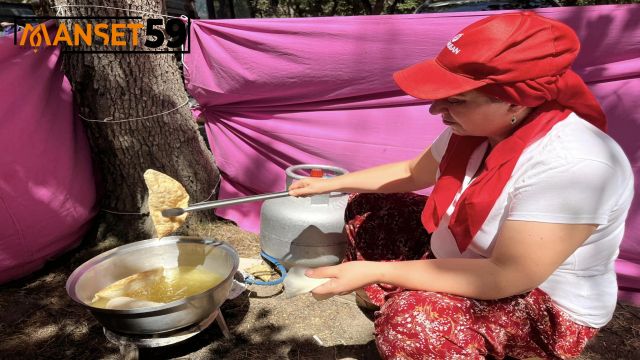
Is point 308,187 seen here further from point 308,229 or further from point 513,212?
point 513,212

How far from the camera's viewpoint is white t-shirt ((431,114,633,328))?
1.18 metres

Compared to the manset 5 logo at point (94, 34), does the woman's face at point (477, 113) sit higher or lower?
lower

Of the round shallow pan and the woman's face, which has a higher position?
the woman's face

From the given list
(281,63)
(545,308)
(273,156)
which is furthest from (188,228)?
(545,308)

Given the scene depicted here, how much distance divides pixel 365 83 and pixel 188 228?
160cm

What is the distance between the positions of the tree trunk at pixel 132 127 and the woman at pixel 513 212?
1782mm

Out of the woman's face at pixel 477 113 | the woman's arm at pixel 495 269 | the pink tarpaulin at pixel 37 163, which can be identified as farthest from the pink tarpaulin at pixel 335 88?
the woman's arm at pixel 495 269

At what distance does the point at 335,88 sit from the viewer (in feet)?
9.05

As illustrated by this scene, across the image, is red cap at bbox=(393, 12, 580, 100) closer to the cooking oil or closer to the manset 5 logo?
the cooking oil

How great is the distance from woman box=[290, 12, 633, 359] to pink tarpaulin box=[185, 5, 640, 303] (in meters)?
1.06

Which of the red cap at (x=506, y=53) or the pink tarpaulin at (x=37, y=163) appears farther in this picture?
the pink tarpaulin at (x=37, y=163)

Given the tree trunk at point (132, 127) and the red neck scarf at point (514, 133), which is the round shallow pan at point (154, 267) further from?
the red neck scarf at point (514, 133)

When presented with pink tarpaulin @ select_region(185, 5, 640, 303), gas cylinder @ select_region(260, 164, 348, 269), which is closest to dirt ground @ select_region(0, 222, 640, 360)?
gas cylinder @ select_region(260, 164, 348, 269)

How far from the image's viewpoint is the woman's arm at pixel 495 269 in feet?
3.92
